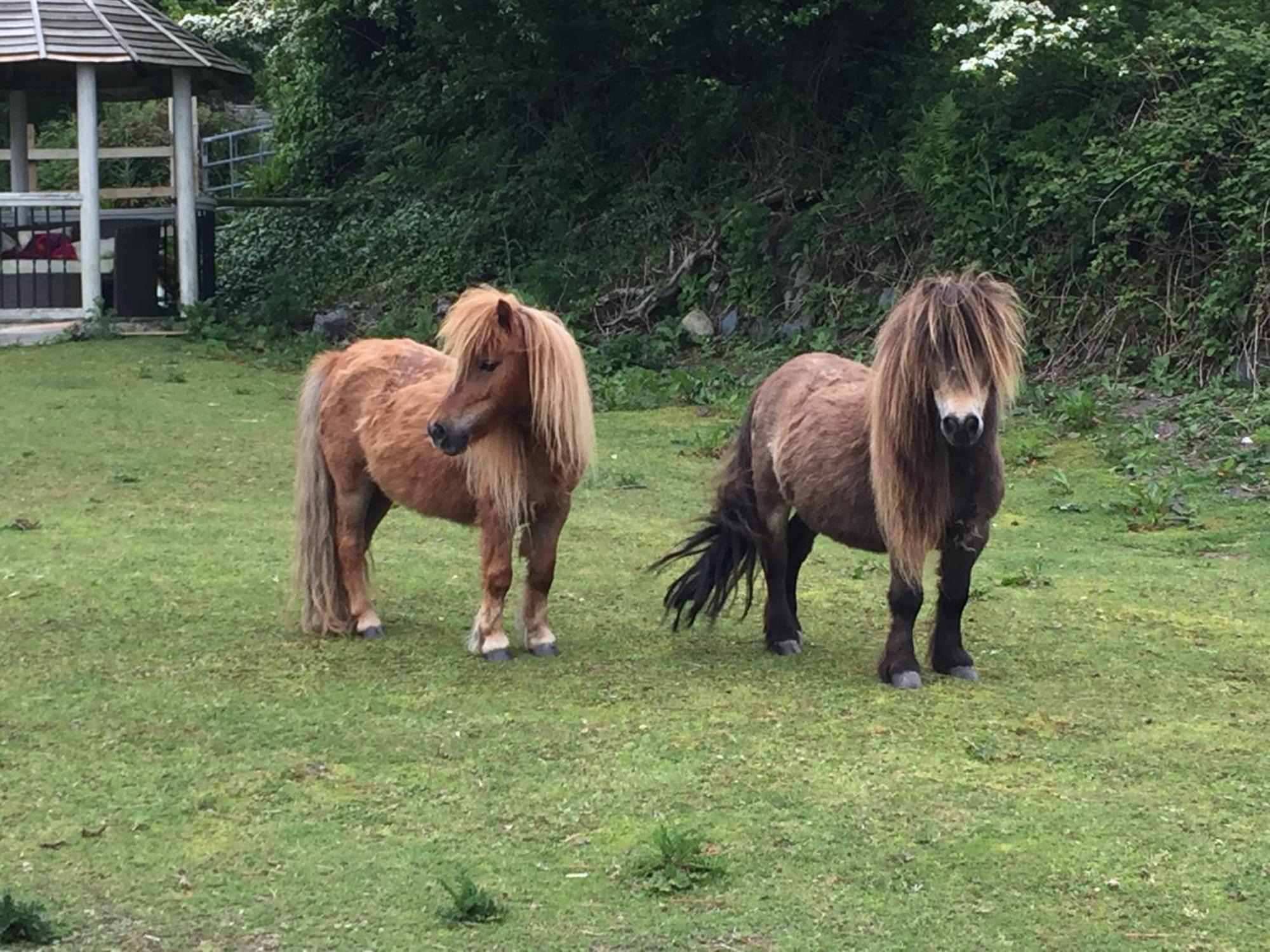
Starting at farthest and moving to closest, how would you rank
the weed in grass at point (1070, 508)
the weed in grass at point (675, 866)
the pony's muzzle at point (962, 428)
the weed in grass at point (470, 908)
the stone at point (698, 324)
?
the stone at point (698, 324), the weed in grass at point (1070, 508), the pony's muzzle at point (962, 428), the weed in grass at point (675, 866), the weed in grass at point (470, 908)

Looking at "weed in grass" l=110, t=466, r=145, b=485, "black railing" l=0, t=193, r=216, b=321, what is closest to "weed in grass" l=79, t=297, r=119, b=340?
"black railing" l=0, t=193, r=216, b=321

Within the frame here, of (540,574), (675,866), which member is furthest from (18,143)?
(675,866)

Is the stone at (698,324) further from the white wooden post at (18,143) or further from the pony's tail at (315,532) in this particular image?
the pony's tail at (315,532)

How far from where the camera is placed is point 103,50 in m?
18.0

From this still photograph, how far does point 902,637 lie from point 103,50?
48.1 ft

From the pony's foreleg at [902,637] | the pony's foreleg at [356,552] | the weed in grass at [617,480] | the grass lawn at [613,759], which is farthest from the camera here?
the weed in grass at [617,480]

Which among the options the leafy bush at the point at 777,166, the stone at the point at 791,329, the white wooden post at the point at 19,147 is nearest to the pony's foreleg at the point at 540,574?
the leafy bush at the point at 777,166

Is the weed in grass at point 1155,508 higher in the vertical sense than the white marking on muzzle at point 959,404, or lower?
lower

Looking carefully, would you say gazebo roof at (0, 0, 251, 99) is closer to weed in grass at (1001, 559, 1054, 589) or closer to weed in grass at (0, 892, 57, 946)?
weed in grass at (1001, 559, 1054, 589)

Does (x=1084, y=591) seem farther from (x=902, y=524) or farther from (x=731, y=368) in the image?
(x=731, y=368)

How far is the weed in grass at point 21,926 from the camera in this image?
3.67m

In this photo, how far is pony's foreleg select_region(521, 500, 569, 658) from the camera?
666 centimetres

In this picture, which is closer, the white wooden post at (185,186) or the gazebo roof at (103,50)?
the gazebo roof at (103,50)

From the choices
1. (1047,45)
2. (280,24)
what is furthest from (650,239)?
(280,24)
